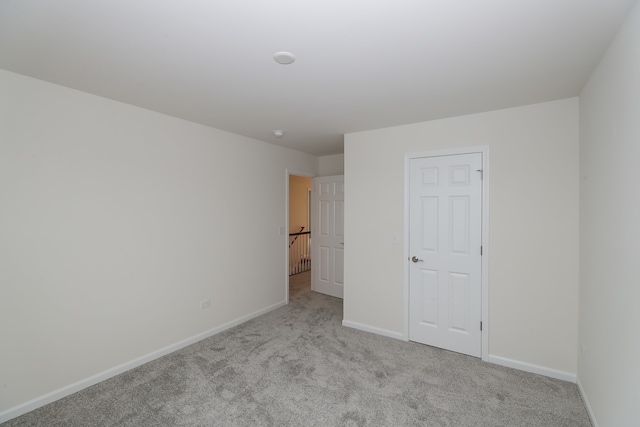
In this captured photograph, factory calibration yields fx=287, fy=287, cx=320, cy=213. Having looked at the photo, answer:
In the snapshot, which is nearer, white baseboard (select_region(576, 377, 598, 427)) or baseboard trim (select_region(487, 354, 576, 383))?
white baseboard (select_region(576, 377, 598, 427))

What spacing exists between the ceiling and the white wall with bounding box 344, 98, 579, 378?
267 millimetres

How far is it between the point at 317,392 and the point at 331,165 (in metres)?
3.59

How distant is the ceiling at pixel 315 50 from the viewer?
4.53 ft

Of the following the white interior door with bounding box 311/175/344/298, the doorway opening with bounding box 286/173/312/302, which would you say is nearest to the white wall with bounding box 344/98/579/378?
the white interior door with bounding box 311/175/344/298

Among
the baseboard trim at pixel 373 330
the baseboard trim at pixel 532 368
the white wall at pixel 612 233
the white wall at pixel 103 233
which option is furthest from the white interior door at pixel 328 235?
the white wall at pixel 612 233

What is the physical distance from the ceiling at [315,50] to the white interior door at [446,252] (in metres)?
0.68

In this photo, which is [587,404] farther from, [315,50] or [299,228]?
[299,228]

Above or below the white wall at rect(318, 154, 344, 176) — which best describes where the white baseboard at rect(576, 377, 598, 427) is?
below

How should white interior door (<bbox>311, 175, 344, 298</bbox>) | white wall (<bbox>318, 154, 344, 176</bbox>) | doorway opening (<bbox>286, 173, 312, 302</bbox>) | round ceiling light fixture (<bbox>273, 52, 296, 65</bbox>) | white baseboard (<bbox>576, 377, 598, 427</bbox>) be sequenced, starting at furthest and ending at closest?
doorway opening (<bbox>286, 173, 312, 302</bbox>)
white wall (<bbox>318, 154, 344, 176</bbox>)
white interior door (<bbox>311, 175, 344, 298</bbox>)
white baseboard (<bbox>576, 377, 598, 427</bbox>)
round ceiling light fixture (<bbox>273, 52, 296, 65</bbox>)

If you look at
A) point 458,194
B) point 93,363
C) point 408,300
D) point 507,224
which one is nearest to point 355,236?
point 408,300

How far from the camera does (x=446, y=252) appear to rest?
3043mm

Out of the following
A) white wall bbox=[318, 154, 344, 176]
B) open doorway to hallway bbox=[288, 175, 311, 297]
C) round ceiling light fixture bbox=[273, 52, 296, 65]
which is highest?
round ceiling light fixture bbox=[273, 52, 296, 65]

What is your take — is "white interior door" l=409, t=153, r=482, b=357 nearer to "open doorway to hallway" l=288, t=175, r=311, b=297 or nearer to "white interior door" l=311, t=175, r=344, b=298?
"white interior door" l=311, t=175, r=344, b=298

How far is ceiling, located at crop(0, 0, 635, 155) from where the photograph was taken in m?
1.38
